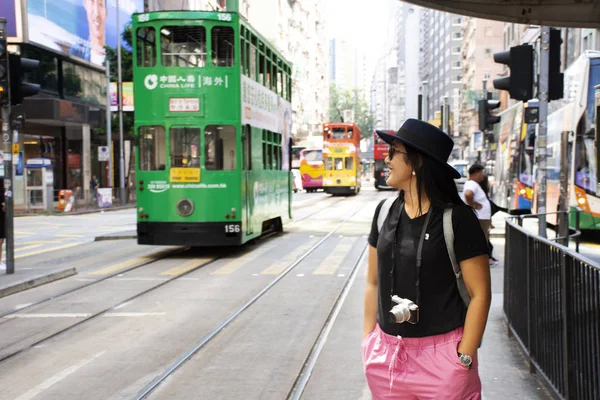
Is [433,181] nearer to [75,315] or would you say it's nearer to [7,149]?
[75,315]

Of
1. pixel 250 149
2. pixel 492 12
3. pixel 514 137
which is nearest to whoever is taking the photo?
pixel 492 12

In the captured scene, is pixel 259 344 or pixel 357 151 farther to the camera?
pixel 357 151

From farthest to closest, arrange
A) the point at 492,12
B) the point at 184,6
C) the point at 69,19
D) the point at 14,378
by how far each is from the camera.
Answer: the point at 184,6 → the point at 69,19 → the point at 492,12 → the point at 14,378

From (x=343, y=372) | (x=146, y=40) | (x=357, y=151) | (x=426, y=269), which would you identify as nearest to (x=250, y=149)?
(x=146, y=40)

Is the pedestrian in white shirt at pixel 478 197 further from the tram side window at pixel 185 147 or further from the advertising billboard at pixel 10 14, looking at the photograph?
the advertising billboard at pixel 10 14

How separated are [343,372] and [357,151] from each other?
143 ft

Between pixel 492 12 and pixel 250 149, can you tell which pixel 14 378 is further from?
pixel 250 149

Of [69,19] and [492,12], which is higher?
[69,19]

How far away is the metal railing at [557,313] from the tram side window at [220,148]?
7.83 metres

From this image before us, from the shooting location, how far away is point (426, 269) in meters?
2.98

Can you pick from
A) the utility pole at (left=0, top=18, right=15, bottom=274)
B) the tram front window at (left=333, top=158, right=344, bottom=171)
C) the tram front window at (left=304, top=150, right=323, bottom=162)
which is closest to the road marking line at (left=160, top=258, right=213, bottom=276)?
the utility pole at (left=0, top=18, right=15, bottom=274)

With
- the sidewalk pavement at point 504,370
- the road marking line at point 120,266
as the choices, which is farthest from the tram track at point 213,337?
the road marking line at point 120,266

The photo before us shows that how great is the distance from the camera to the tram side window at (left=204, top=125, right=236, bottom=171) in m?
14.3

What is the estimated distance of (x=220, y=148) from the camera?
47.5ft
